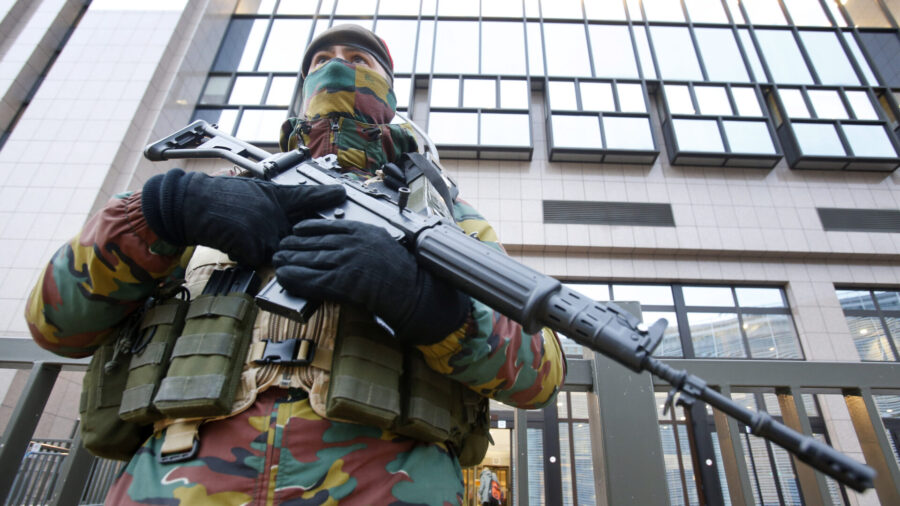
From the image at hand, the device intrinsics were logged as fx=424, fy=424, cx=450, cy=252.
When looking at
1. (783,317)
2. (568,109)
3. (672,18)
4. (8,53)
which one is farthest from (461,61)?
(8,53)

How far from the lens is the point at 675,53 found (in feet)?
34.7

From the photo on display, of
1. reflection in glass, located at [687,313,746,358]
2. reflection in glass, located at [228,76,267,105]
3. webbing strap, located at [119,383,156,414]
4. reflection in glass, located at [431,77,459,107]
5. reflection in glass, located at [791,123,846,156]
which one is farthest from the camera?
reflection in glass, located at [228,76,267,105]

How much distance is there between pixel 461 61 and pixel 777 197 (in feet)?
24.9

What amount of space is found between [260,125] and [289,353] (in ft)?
32.7

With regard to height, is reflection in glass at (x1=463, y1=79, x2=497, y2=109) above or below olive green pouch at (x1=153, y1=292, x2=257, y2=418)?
above

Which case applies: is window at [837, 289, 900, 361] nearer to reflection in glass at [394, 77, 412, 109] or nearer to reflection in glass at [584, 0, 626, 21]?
reflection in glass at [584, 0, 626, 21]

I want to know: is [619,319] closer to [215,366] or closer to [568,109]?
[215,366]

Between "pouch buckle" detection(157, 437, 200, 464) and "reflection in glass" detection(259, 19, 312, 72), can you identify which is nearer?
"pouch buckle" detection(157, 437, 200, 464)

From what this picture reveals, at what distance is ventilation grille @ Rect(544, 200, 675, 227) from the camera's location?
8.47 metres

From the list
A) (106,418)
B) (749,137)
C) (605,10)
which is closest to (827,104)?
(749,137)

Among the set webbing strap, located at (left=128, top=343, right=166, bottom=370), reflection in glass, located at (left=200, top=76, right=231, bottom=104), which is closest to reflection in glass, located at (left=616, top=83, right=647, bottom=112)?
reflection in glass, located at (left=200, top=76, right=231, bottom=104)

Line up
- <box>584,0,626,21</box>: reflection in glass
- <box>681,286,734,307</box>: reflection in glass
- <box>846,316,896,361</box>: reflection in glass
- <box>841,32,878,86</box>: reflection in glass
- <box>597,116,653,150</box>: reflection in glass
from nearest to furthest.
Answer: <box>846,316,896,361</box>: reflection in glass < <box>681,286,734,307</box>: reflection in glass < <box>597,116,653,150</box>: reflection in glass < <box>841,32,878,86</box>: reflection in glass < <box>584,0,626,21</box>: reflection in glass

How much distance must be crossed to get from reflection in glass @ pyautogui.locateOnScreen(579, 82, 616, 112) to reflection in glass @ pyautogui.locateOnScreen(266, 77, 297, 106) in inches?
272

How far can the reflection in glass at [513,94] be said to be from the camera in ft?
31.8
